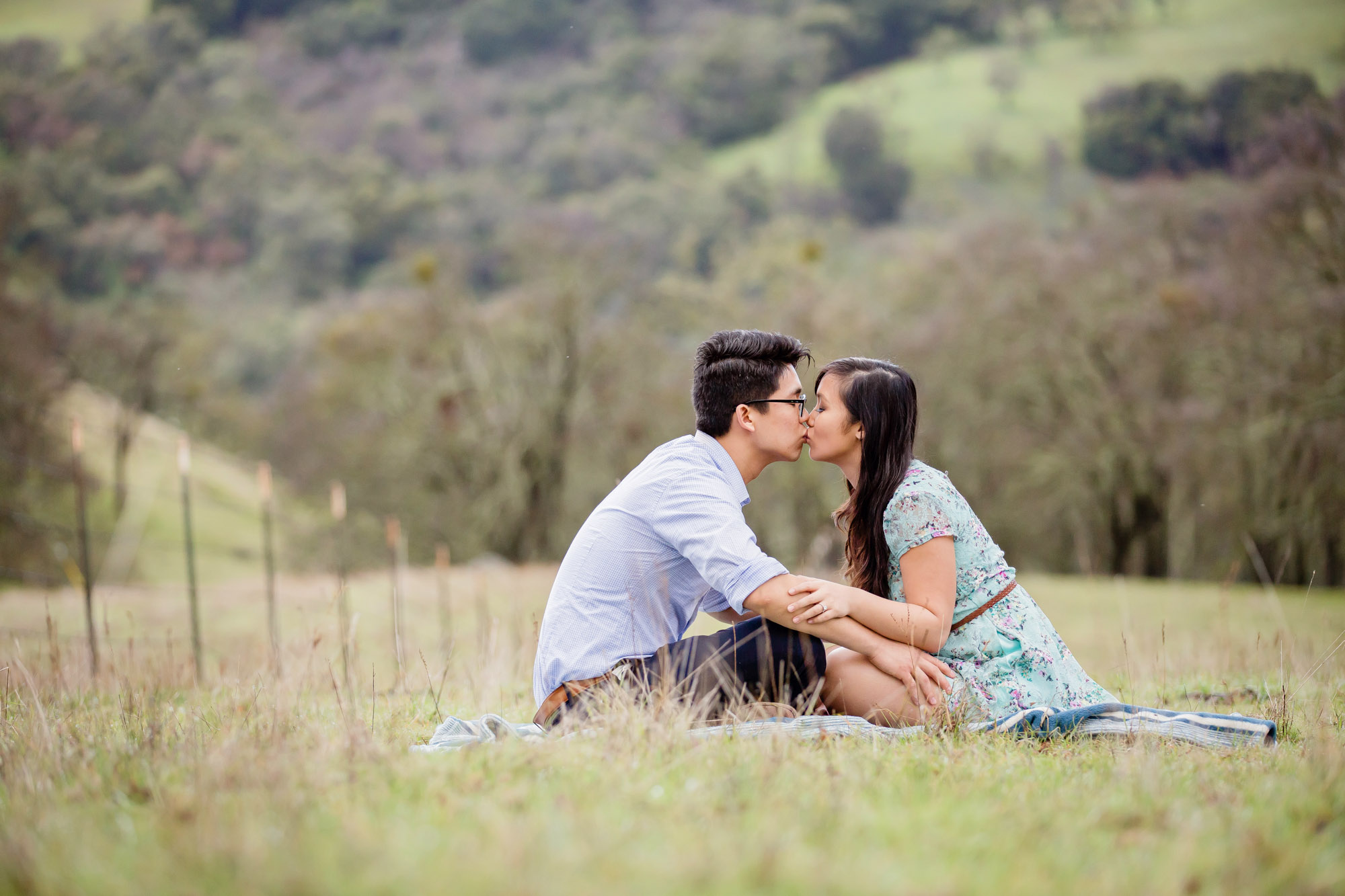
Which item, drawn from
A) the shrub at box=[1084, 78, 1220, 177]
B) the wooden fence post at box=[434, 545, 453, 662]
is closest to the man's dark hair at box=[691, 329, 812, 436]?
the wooden fence post at box=[434, 545, 453, 662]

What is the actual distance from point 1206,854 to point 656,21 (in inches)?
3500

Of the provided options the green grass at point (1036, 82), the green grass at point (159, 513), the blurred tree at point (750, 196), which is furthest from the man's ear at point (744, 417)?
the blurred tree at point (750, 196)

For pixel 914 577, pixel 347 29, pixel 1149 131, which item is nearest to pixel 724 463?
pixel 914 577

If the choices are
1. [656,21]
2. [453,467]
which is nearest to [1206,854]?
[453,467]

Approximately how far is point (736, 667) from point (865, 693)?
0.58 m

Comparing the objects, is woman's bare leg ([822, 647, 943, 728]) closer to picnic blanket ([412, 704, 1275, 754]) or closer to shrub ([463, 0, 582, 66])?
picnic blanket ([412, 704, 1275, 754])

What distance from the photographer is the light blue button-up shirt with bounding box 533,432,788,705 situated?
4012 mm

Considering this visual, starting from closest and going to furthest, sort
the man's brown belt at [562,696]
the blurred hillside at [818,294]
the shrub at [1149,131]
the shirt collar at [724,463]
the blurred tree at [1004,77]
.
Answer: the man's brown belt at [562,696], the shirt collar at [724,463], the blurred hillside at [818,294], the shrub at [1149,131], the blurred tree at [1004,77]

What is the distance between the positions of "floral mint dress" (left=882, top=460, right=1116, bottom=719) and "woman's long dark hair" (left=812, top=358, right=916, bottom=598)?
0.17 ft

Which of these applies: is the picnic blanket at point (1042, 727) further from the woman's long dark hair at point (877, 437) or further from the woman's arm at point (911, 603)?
the woman's long dark hair at point (877, 437)

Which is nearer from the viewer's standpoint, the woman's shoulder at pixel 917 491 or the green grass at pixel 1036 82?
the woman's shoulder at pixel 917 491

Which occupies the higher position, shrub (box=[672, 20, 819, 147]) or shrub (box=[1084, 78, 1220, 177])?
shrub (box=[672, 20, 819, 147])

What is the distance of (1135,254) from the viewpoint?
82.5 ft

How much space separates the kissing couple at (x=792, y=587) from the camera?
13.2 ft
